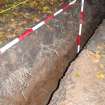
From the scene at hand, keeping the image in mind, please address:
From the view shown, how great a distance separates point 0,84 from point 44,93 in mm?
989

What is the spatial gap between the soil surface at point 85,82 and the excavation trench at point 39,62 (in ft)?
0.99

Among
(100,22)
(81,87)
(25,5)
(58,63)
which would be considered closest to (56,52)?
(58,63)

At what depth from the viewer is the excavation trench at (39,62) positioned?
4035 mm

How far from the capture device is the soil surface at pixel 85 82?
4129mm

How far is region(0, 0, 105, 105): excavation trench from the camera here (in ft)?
13.2

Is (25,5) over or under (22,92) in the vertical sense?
over

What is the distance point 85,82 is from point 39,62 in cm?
93

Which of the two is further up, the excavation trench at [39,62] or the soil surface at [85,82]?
the excavation trench at [39,62]

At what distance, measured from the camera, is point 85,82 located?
4504mm

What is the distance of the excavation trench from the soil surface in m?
0.30

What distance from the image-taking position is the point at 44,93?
457 cm

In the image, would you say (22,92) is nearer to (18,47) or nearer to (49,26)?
(18,47)

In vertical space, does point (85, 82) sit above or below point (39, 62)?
below

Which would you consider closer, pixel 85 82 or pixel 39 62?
pixel 85 82
